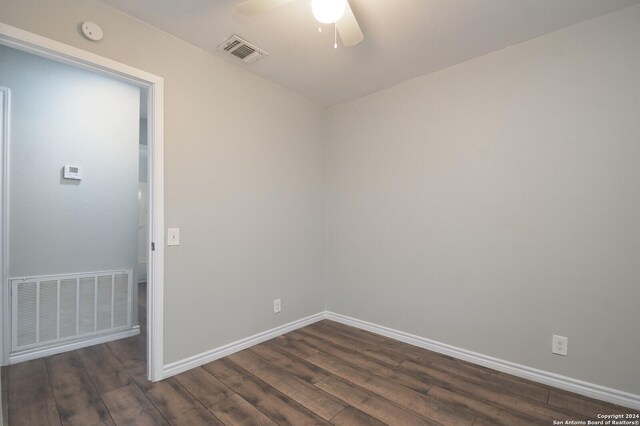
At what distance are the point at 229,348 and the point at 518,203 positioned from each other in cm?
258

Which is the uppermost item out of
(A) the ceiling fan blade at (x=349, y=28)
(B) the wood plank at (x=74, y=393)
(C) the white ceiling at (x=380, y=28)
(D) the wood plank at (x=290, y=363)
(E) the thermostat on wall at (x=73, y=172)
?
(C) the white ceiling at (x=380, y=28)

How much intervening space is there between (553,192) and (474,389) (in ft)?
4.80

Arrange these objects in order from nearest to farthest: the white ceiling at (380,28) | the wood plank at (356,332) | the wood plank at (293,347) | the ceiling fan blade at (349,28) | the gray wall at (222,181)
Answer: the ceiling fan blade at (349,28) < the white ceiling at (380,28) < the gray wall at (222,181) < the wood plank at (293,347) < the wood plank at (356,332)

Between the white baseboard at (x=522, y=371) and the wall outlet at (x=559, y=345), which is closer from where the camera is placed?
the white baseboard at (x=522, y=371)

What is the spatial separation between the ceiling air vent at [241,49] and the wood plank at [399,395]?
253 cm

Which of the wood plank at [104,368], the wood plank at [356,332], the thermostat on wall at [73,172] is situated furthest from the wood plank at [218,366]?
the thermostat on wall at [73,172]

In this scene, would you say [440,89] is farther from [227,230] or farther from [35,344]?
[35,344]

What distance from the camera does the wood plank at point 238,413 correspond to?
165cm

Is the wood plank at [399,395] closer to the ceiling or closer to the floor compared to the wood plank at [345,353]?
closer to the ceiling

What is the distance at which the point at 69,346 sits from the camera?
100 inches

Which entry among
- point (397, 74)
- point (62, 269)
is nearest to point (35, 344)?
point (62, 269)

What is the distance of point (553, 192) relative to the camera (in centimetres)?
202

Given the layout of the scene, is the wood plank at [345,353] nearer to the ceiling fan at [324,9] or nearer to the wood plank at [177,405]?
the wood plank at [177,405]

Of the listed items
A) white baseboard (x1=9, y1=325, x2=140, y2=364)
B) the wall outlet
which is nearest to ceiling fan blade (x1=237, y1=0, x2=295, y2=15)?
the wall outlet
